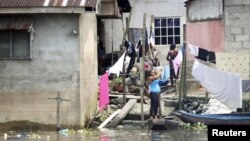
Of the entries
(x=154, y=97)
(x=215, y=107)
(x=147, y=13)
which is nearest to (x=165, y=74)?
(x=215, y=107)

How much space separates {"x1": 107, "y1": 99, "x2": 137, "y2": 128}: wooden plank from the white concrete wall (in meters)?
9.48

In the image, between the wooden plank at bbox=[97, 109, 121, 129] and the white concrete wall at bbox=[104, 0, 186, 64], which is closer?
the wooden plank at bbox=[97, 109, 121, 129]

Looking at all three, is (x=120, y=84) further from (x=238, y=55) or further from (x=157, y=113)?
(x=238, y=55)

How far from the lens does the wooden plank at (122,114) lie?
52.4 feet

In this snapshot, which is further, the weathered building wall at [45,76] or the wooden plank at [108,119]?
the wooden plank at [108,119]

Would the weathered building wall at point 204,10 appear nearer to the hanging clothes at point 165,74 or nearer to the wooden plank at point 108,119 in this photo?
the hanging clothes at point 165,74

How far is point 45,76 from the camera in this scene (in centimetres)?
1520

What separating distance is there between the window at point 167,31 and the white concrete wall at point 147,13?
309mm

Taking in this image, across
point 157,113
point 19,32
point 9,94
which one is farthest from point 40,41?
point 157,113

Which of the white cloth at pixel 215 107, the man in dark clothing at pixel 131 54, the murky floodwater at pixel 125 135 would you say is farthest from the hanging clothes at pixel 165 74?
the murky floodwater at pixel 125 135

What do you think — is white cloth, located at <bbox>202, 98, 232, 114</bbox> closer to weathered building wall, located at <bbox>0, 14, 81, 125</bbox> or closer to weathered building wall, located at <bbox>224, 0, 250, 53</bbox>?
weathered building wall, located at <bbox>224, 0, 250, 53</bbox>

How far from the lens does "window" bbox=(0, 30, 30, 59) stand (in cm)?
1506

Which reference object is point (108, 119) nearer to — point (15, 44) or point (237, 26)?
point (15, 44)

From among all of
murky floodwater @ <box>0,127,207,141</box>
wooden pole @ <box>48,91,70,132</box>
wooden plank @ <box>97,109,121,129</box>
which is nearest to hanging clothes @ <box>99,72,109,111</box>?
wooden plank @ <box>97,109,121,129</box>
